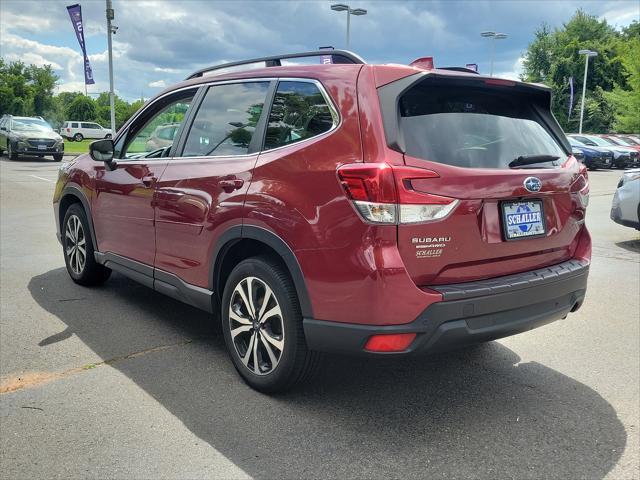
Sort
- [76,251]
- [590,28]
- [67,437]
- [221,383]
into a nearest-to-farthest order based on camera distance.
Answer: [67,437]
[221,383]
[76,251]
[590,28]

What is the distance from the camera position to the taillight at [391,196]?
2.71 metres

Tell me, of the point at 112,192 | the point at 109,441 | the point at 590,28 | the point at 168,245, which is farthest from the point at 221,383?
the point at 590,28

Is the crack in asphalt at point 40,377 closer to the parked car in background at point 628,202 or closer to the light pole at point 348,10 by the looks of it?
the parked car in background at point 628,202

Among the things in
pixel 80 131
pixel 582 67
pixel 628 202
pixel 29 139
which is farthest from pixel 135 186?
pixel 582 67

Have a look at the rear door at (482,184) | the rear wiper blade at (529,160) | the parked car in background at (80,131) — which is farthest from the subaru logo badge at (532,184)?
the parked car in background at (80,131)

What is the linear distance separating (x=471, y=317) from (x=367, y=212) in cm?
73

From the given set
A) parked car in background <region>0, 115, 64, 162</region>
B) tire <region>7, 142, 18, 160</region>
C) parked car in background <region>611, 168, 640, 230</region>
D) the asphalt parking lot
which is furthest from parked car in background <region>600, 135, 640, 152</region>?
the asphalt parking lot

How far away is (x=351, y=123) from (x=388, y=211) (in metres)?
0.52

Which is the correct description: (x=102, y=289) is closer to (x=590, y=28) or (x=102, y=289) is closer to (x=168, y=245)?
(x=168, y=245)

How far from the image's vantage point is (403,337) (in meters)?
2.77

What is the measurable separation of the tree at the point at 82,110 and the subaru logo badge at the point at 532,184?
80943mm

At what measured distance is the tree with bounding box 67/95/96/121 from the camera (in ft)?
250

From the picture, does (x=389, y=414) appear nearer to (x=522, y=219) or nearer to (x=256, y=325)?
(x=256, y=325)

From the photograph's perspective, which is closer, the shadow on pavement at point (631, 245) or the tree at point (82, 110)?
the shadow on pavement at point (631, 245)
